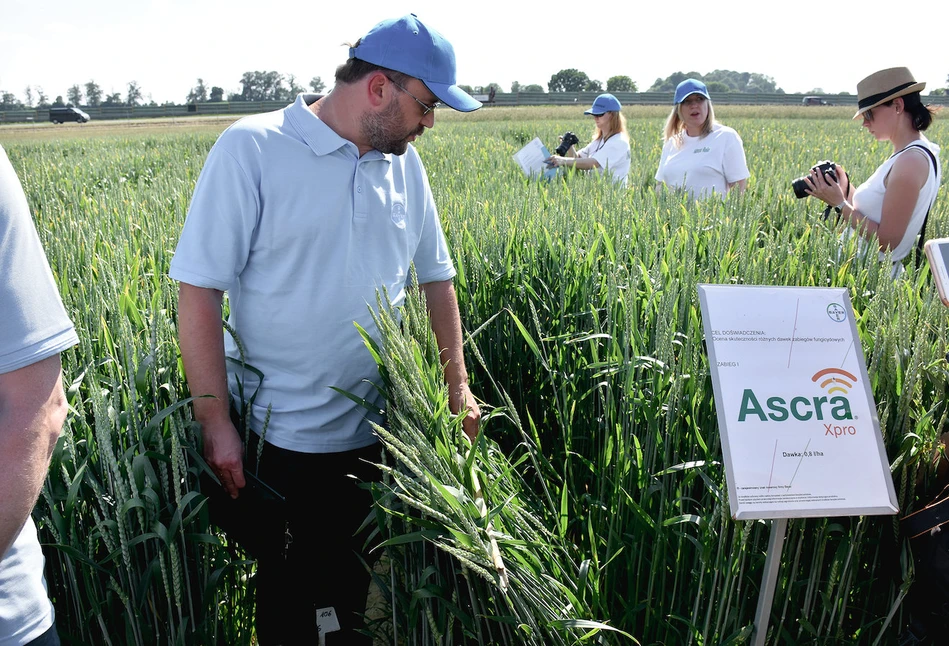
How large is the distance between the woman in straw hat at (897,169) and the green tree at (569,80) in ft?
272

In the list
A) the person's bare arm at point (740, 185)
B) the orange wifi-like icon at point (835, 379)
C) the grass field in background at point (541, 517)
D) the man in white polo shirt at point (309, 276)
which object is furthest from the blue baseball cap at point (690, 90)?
the orange wifi-like icon at point (835, 379)

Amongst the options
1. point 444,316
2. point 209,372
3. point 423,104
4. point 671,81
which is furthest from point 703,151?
point 671,81

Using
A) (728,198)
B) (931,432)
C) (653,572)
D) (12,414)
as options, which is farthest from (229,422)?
(728,198)

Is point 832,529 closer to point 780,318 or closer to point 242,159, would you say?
point 780,318

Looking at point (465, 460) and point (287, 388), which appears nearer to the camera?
point (465, 460)

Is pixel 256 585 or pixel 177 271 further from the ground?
pixel 177 271

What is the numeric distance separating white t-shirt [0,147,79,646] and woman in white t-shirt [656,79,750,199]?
3.82m

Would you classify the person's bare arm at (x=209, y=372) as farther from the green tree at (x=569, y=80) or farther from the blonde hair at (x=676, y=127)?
the green tree at (x=569, y=80)

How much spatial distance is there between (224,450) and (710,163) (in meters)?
3.64

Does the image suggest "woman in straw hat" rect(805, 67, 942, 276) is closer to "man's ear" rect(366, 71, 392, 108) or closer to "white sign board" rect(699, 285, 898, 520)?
"white sign board" rect(699, 285, 898, 520)

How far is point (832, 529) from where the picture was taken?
5.02ft

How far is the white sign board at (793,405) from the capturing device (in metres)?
1.31

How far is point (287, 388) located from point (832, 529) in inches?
51.4

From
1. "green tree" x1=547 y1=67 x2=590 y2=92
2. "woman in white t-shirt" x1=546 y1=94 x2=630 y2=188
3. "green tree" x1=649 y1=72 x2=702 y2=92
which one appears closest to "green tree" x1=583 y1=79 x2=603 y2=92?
"green tree" x1=547 y1=67 x2=590 y2=92
